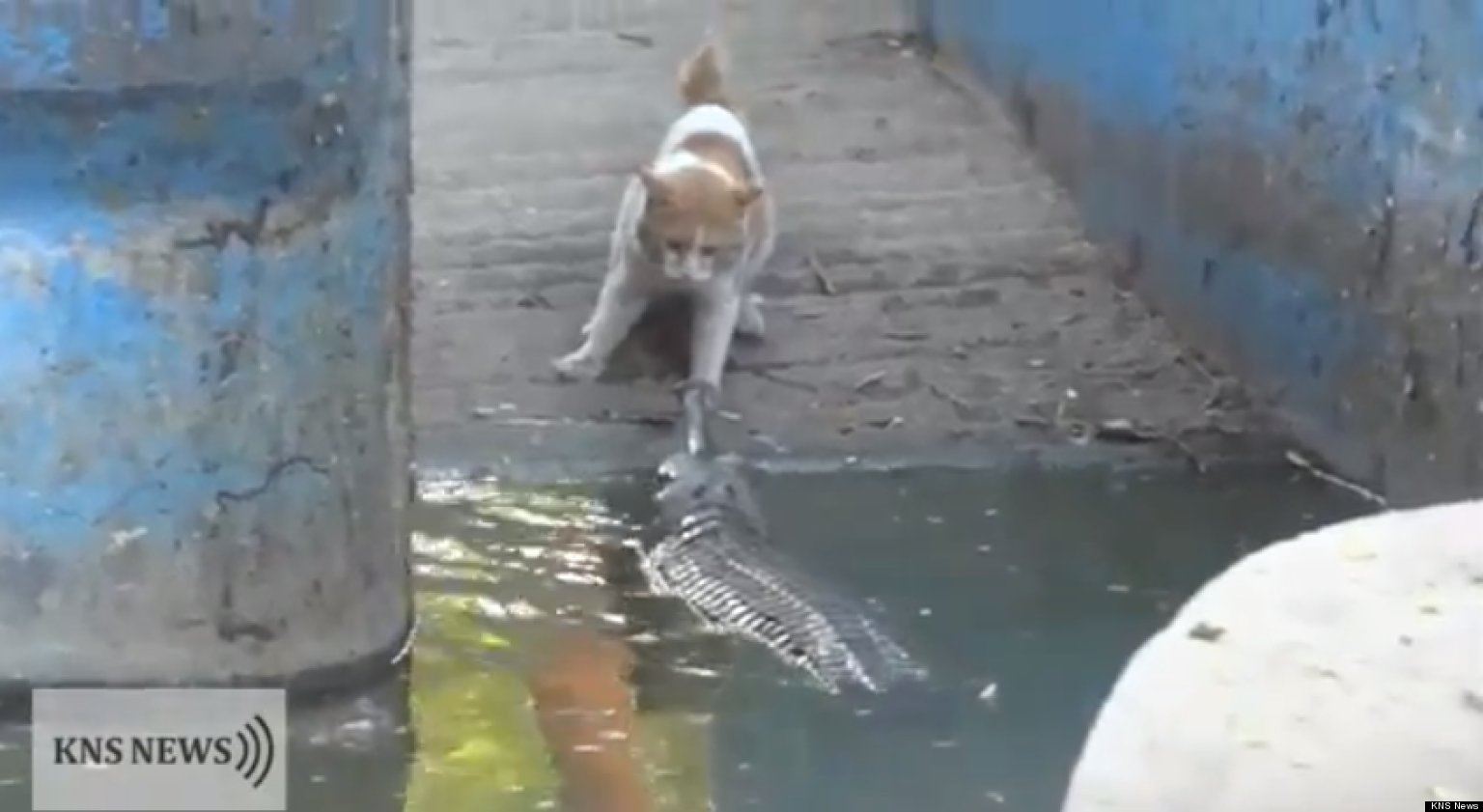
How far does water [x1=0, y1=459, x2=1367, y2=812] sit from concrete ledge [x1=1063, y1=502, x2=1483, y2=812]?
1.57 m

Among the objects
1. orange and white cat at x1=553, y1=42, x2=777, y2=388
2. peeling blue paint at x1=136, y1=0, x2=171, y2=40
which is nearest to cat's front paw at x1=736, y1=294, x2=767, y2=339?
orange and white cat at x1=553, y1=42, x2=777, y2=388

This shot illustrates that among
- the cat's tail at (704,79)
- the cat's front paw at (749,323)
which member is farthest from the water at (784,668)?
the cat's tail at (704,79)

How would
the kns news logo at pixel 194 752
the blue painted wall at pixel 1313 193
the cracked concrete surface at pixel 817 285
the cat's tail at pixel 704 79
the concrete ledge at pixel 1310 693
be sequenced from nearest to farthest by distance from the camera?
the concrete ledge at pixel 1310 693 < the kns news logo at pixel 194 752 < the blue painted wall at pixel 1313 193 < the cracked concrete surface at pixel 817 285 < the cat's tail at pixel 704 79

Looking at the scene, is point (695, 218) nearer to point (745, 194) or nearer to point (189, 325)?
→ point (745, 194)

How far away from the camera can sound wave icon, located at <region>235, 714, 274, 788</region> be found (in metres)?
2.70

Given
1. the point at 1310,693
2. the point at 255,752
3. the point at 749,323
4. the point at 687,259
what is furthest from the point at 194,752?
the point at 749,323

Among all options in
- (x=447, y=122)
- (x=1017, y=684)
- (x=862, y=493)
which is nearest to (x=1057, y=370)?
(x=862, y=493)

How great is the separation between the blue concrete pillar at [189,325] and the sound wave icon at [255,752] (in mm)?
1762

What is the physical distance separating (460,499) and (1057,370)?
78.2 inches

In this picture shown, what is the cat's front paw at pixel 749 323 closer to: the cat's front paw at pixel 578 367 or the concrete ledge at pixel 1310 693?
the cat's front paw at pixel 578 367

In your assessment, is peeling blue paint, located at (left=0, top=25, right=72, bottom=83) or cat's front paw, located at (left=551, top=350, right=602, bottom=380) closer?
peeling blue paint, located at (left=0, top=25, right=72, bottom=83)

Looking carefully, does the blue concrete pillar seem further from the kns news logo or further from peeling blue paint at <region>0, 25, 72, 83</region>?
the kns news logo

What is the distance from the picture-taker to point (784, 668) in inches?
203

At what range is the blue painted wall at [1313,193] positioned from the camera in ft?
20.4
